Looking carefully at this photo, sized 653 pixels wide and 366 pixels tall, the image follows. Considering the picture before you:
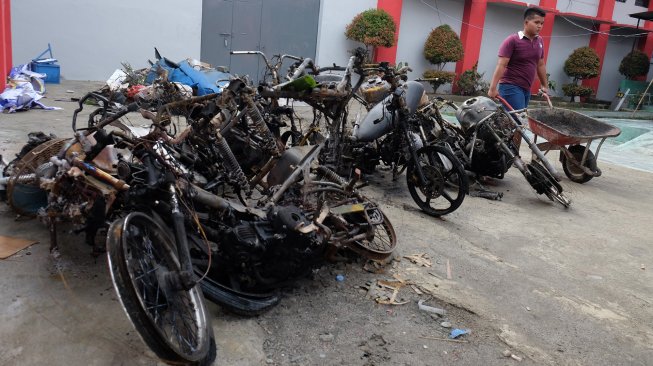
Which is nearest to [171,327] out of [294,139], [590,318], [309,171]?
[309,171]

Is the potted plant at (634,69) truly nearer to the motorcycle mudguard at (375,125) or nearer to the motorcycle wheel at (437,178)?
the motorcycle mudguard at (375,125)

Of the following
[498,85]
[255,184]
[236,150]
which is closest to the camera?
[255,184]

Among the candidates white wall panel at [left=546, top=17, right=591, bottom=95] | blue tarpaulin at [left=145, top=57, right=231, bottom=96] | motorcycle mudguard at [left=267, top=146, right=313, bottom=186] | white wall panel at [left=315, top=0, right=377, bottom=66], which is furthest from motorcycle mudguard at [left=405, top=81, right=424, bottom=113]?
white wall panel at [left=546, top=17, right=591, bottom=95]

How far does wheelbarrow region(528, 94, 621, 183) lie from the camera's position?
5.56 m

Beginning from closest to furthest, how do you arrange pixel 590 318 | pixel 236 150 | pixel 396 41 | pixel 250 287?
pixel 250 287 → pixel 590 318 → pixel 236 150 → pixel 396 41

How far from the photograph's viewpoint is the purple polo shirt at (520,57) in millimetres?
5816

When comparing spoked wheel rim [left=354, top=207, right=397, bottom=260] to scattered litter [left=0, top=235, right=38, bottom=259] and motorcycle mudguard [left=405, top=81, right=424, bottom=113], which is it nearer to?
motorcycle mudguard [left=405, top=81, right=424, bottom=113]

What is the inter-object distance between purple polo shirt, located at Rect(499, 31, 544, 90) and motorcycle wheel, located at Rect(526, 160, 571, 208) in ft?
4.16

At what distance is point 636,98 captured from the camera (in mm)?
17406

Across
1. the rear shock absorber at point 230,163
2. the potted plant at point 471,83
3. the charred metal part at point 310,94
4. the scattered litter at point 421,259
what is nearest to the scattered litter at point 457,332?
the scattered litter at point 421,259

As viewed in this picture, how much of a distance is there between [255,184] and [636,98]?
59.6 ft

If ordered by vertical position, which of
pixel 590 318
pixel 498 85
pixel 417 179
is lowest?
pixel 590 318

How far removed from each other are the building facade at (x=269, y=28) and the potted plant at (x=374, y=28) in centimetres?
62

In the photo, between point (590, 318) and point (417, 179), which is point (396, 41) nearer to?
point (417, 179)
